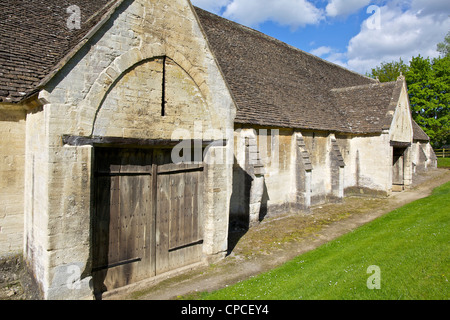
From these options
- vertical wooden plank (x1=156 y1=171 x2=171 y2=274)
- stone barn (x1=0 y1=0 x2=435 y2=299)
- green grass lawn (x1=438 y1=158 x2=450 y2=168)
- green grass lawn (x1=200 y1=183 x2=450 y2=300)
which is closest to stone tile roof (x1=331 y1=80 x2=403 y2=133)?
green grass lawn (x1=200 y1=183 x2=450 y2=300)

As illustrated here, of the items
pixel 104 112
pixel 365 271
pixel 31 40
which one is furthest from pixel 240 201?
pixel 31 40

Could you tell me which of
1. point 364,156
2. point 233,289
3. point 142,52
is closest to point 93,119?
point 142,52

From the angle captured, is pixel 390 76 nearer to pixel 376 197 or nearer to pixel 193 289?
pixel 376 197

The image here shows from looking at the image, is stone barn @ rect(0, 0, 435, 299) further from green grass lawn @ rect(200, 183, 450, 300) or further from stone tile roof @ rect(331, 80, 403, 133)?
stone tile roof @ rect(331, 80, 403, 133)

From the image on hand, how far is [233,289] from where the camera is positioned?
6227mm

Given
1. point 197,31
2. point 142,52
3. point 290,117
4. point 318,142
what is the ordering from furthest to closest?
point 318,142 < point 290,117 < point 197,31 < point 142,52

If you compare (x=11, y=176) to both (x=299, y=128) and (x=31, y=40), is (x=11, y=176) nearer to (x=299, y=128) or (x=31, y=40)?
(x=31, y=40)

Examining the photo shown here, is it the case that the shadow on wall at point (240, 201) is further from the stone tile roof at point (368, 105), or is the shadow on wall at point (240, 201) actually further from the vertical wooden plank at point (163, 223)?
the stone tile roof at point (368, 105)

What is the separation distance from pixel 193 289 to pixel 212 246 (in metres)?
1.37

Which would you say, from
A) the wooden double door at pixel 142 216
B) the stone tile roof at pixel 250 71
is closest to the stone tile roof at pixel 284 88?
the stone tile roof at pixel 250 71

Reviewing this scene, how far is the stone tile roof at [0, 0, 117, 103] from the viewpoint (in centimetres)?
586

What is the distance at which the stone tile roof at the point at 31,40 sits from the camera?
586 centimetres

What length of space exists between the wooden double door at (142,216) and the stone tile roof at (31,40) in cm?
217

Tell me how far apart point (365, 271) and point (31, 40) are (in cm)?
936
